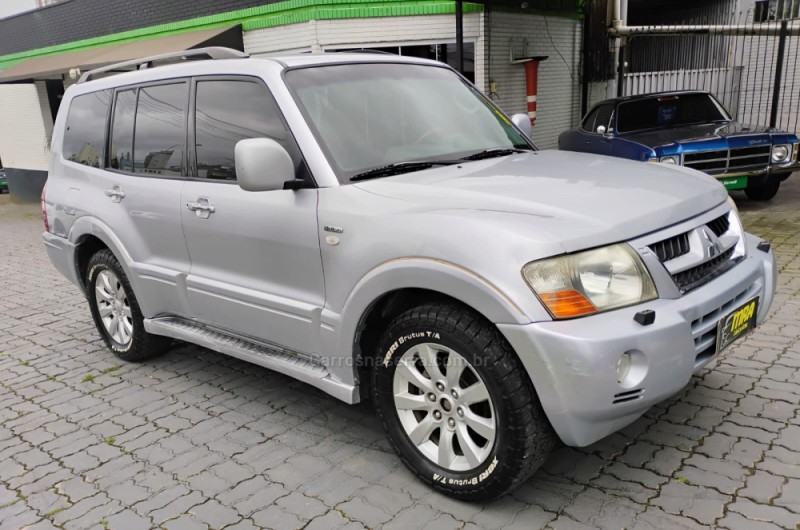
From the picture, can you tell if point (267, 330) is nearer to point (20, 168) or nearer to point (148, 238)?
point (148, 238)

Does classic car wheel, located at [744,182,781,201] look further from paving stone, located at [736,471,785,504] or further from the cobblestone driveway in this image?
paving stone, located at [736,471,785,504]

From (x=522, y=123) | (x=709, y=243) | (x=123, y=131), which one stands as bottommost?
(x=709, y=243)

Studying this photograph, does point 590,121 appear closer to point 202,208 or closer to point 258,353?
point 202,208

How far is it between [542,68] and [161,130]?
9.36 m

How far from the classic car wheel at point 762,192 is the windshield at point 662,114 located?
1157 millimetres

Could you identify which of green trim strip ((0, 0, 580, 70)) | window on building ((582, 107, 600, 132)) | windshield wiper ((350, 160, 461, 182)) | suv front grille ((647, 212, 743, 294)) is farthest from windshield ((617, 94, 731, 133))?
windshield wiper ((350, 160, 461, 182))

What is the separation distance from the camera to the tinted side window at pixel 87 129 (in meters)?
4.69

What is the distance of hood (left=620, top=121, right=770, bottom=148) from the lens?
8133mm

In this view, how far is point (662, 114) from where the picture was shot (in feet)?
29.8

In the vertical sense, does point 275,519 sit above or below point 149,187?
below

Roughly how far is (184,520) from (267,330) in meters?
1.03

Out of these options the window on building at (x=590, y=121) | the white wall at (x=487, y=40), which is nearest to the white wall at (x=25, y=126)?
the white wall at (x=487, y=40)

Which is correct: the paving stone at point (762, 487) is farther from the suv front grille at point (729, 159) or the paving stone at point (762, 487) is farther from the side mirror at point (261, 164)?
the suv front grille at point (729, 159)

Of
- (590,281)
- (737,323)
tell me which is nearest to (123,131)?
(590,281)
